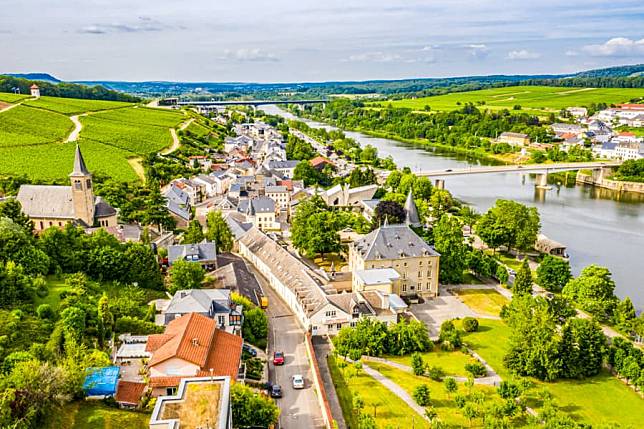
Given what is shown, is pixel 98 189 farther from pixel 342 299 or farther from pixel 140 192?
pixel 342 299

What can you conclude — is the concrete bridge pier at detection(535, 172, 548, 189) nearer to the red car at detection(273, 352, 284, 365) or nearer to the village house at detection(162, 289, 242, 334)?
the red car at detection(273, 352, 284, 365)

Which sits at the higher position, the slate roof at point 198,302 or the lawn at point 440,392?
the slate roof at point 198,302

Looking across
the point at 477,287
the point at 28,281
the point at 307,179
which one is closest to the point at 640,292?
the point at 477,287

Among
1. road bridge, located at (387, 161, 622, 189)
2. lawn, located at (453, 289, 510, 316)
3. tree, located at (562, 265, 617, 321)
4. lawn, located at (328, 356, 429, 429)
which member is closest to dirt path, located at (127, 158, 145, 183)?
road bridge, located at (387, 161, 622, 189)

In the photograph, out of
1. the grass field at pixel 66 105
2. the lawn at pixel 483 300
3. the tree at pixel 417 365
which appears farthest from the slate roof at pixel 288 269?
the grass field at pixel 66 105

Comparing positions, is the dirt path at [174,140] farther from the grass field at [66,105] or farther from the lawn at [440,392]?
the lawn at [440,392]

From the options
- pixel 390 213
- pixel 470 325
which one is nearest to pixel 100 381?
pixel 470 325
